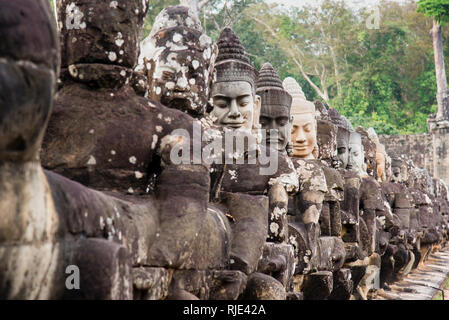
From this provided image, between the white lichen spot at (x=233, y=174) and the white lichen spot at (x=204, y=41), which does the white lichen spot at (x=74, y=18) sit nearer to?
the white lichen spot at (x=204, y=41)

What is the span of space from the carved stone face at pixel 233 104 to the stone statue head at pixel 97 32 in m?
1.90

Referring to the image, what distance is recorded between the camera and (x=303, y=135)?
641 centimetres

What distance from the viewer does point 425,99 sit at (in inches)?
1233

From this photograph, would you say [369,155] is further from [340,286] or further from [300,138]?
[300,138]

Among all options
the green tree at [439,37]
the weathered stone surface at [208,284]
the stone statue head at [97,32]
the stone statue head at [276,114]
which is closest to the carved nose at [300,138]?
the stone statue head at [276,114]

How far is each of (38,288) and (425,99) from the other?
31.0 meters

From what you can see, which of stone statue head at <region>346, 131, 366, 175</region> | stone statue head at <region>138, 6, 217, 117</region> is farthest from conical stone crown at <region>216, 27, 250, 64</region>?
stone statue head at <region>346, 131, 366, 175</region>

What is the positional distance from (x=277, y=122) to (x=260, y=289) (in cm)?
243

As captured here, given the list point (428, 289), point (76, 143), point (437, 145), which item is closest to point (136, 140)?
point (76, 143)

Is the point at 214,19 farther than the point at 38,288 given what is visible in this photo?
Yes

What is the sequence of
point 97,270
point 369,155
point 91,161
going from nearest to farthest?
point 97,270, point 91,161, point 369,155

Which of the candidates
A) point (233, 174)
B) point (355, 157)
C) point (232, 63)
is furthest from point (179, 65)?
point (355, 157)

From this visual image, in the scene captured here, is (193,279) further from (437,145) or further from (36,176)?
(437,145)

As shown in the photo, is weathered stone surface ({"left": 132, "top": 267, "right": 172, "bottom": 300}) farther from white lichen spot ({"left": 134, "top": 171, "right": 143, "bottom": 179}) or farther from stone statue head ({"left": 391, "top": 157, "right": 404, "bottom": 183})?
stone statue head ({"left": 391, "top": 157, "right": 404, "bottom": 183})
